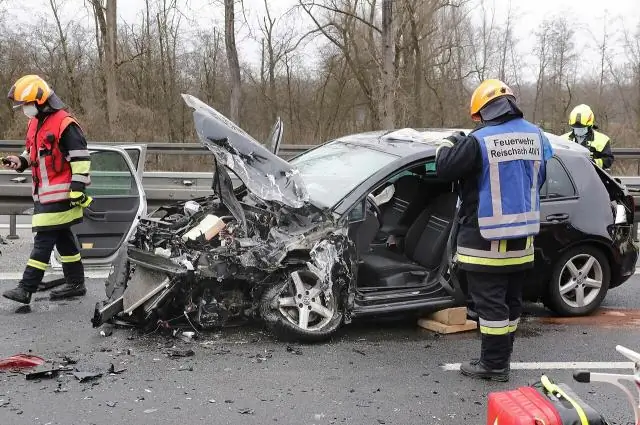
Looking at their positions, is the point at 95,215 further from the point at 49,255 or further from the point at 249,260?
the point at 249,260

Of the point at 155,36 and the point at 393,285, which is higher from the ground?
the point at 155,36

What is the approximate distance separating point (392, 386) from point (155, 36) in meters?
26.0

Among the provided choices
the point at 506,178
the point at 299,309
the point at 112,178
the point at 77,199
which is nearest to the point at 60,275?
the point at 112,178

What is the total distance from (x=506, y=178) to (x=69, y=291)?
3.79 meters

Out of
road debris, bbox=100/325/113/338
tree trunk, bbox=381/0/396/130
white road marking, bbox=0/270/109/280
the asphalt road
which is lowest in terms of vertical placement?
the asphalt road

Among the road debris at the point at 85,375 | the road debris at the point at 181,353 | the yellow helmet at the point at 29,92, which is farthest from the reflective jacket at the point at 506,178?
the yellow helmet at the point at 29,92

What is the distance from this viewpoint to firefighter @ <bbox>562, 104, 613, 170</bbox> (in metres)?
6.92

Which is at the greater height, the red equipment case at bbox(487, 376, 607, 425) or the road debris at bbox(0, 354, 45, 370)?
the red equipment case at bbox(487, 376, 607, 425)

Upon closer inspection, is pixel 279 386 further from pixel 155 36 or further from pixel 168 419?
pixel 155 36

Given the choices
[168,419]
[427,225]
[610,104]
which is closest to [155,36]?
[610,104]

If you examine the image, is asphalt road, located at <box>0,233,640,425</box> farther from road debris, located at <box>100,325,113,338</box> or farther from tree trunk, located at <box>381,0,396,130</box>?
tree trunk, located at <box>381,0,396,130</box>

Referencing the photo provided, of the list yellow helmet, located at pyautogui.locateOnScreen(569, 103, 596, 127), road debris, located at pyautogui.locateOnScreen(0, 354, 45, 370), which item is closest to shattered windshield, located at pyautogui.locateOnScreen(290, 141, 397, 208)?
road debris, located at pyautogui.locateOnScreen(0, 354, 45, 370)

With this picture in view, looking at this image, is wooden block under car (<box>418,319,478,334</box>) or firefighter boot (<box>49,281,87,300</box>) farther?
firefighter boot (<box>49,281,87,300</box>)

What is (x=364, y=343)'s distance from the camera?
4.46 m
